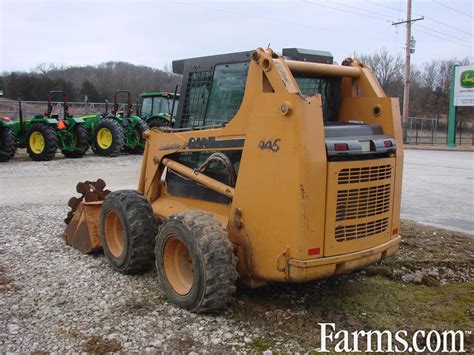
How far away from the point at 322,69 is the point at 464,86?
30866mm

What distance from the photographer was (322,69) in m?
4.66

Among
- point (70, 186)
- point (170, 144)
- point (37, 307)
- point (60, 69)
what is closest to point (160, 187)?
point (170, 144)

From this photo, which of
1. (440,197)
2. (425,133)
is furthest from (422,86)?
(440,197)

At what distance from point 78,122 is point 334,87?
543 inches

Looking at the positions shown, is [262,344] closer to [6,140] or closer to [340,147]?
[340,147]

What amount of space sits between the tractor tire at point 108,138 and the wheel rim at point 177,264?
13082 mm

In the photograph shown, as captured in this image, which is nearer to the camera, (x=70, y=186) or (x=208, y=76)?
(x=208, y=76)

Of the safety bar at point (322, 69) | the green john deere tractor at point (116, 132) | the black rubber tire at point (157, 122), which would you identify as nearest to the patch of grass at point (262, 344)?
the safety bar at point (322, 69)

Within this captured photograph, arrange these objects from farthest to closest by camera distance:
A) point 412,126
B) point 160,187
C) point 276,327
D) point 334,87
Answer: point 412,126, point 160,187, point 334,87, point 276,327

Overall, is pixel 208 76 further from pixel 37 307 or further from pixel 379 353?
pixel 379 353

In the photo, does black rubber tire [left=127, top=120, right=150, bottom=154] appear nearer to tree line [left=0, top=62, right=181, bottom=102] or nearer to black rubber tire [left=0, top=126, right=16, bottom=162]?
black rubber tire [left=0, top=126, right=16, bottom=162]

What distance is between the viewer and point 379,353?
12.3 ft

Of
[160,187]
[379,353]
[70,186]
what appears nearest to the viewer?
[379,353]

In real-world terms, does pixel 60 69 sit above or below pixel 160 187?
above
